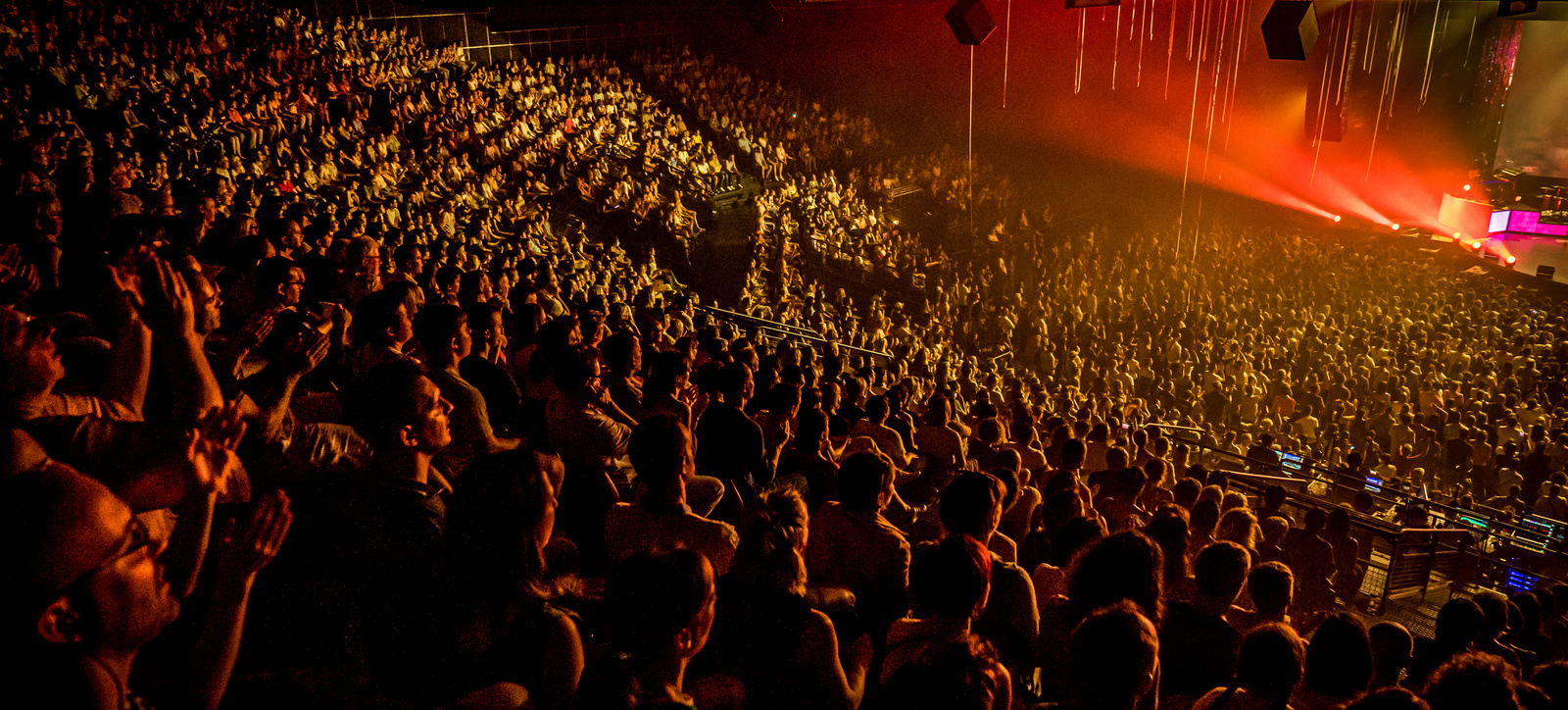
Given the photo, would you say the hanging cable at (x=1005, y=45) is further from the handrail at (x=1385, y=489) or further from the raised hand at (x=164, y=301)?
the raised hand at (x=164, y=301)

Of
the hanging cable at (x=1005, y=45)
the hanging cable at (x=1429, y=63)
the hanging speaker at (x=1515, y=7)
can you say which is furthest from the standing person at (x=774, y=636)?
the hanging cable at (x=1429, y=63)

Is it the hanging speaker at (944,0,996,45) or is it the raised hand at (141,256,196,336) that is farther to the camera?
the hanging speaker at (944,0,996,45)

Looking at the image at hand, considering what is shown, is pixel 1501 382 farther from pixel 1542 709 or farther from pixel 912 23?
pixel 912 23

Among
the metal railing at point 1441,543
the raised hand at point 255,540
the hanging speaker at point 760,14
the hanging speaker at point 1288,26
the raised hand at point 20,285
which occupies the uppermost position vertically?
the hanging speaker at point 760,14

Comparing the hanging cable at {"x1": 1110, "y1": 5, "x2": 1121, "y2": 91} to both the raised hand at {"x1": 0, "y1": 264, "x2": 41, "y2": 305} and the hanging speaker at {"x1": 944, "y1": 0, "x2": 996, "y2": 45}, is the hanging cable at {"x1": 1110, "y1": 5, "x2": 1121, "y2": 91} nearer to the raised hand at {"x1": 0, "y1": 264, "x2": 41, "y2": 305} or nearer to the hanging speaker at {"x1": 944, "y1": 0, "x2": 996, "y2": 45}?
the hanging speaker at {"x1": 944, "y1": 0, "x2": 996, "y2": 45}

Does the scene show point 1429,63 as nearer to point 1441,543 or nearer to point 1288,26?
point 1288,26

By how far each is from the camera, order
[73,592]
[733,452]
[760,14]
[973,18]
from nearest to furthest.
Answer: [73,592]
[733,452]
[973,18]
[760,14]

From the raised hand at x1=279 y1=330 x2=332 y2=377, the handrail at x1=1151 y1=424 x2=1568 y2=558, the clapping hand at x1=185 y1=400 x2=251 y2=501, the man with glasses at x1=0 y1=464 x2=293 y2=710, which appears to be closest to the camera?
the man with glasses at x1=0 y1=464 x2=293 y2=710

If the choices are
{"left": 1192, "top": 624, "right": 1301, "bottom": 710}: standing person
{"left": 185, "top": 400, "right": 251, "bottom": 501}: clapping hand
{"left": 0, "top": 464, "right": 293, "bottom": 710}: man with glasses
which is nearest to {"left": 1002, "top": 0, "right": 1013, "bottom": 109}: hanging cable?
{"left": 1192, "top": 624, "right": 1301, "bottom": 710}: standing person

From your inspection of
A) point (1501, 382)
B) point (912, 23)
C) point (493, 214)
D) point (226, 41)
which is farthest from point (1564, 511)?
point (912, 23)

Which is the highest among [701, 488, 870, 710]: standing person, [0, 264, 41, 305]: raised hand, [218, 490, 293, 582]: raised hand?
[0, 264, 41, 305]: raised hand

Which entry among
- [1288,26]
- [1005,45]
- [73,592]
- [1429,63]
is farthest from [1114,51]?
[73,592]

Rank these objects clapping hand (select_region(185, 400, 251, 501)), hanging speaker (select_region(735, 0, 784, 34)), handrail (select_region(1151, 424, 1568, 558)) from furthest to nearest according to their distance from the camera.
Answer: hanging speaker (select_region(735, 0, 784, 34)) < handrail (select_region(1151, 424, 1568, 558)) < clapping hand (select_region(185, 400, 251, 501))

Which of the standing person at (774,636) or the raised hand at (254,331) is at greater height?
the raised hand at (254,331)
